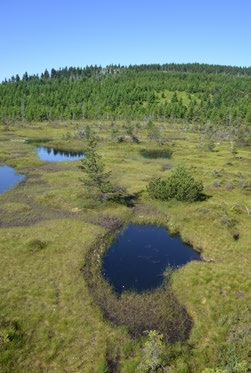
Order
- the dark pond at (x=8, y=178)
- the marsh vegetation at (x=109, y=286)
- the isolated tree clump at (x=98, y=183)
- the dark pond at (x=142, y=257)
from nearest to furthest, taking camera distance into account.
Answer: the marsh vegetation at (x=109, y=286), the dark pond at (x=142, y=257), the isolated tree clump at (x=98, y=183), the dark pond at (x=8, y=178)

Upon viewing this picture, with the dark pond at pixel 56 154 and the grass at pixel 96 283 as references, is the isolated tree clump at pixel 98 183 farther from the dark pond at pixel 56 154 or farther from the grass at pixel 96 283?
the dark pond at pixel 56 154

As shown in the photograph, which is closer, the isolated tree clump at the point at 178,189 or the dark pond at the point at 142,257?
the dark pond at the point at 142,257

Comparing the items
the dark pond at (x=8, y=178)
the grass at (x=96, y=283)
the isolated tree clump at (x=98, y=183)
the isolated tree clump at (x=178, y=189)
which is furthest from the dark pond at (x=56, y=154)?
the isolated tree clump at (x=178, y=189)

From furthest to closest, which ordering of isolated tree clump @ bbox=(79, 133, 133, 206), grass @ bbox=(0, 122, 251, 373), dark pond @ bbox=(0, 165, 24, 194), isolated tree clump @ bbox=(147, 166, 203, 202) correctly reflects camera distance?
1. dark pond @ bbox=(0, 165, 24, 194)
2. isolated tree clump @ bbox=(147, 166, 203, 202)
3. isolated tree clump @ bbox=(79, 133, 133, 206)
4. grass @ bbox=(0, 122, 251, 373)

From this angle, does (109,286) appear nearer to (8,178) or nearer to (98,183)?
(98,183)

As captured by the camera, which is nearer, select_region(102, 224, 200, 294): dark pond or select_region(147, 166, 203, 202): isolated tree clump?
select_region(102, 224, 200, 294): dark pond

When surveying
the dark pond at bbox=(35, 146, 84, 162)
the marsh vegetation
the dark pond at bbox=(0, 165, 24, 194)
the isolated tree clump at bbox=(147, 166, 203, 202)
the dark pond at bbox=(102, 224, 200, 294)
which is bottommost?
the dark pond at bbox=(35, 146, 84, 162)

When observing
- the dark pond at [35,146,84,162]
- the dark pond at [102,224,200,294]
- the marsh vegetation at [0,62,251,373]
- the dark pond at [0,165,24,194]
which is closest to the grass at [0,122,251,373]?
the marsh vegetation at [0,62,251,373]

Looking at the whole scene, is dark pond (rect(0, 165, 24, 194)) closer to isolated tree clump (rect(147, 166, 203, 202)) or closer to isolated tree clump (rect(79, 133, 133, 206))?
isolated tree clump (rect(79, 133, 133, 206))
